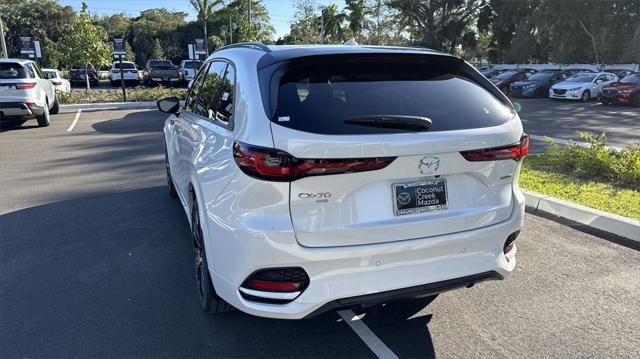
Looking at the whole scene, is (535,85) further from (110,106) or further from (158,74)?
(158,74)

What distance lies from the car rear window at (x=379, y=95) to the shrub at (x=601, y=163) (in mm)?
4471

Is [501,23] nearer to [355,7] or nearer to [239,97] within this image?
[355,7]

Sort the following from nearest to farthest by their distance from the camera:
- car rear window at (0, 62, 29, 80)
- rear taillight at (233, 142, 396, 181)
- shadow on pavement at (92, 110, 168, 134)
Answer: rear taillight at (233, 142, 396, 181) < car rear window at (0, 62, 29, 80) < shadow on pavement at (92, 110, 168, 134)

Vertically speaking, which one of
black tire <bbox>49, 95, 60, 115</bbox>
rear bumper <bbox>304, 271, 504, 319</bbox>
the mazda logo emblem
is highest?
the mazda logo emblem

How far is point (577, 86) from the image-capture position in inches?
907

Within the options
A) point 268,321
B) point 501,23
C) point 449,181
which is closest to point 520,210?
point 449,181

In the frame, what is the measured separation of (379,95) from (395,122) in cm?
28

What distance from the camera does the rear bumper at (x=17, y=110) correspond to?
12.0 m

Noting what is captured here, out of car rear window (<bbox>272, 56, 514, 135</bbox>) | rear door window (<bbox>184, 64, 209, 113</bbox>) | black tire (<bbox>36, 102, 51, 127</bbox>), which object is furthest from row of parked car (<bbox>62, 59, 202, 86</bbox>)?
car rear window (<bbox>272, 56, 514, 135</bbox>)

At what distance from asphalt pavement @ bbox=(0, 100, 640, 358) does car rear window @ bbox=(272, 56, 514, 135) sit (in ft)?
4.13

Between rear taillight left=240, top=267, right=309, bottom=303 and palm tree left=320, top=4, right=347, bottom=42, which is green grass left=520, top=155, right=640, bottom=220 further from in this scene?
palm tree left=320, top=4, right=347, bottom=42

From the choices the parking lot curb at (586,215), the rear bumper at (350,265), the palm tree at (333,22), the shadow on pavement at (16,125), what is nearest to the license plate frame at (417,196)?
the rear bumper at (350,265)

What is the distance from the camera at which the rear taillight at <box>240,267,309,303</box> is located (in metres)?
2.54

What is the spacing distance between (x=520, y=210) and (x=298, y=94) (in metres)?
1.61
